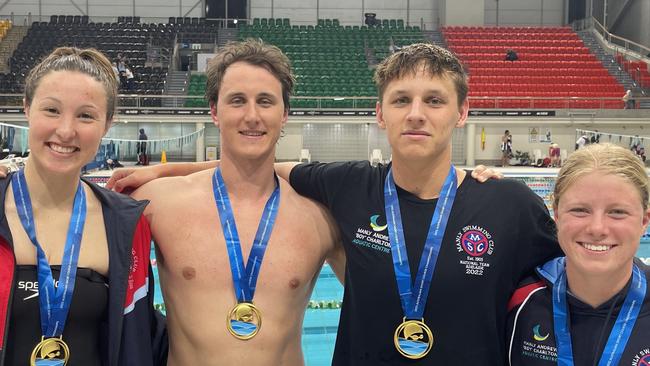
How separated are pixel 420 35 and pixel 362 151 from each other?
7.07 metres

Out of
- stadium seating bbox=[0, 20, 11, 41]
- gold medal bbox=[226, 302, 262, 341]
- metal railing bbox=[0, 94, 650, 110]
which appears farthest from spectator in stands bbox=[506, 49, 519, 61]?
gold medal bbox=[226, 302, 262, 341]

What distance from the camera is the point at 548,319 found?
179 cm

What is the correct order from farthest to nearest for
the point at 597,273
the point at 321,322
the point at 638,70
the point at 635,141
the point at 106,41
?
the point at 106,41
the point at 638,70
the point at 635,141
the point at 321,322
the point at 597,273

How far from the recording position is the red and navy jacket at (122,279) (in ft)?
5.64

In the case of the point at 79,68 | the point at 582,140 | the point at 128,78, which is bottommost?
the point at 582,140

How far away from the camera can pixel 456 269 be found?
1.92 meters

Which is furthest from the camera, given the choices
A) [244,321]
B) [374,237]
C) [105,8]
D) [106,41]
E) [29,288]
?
[105,8]

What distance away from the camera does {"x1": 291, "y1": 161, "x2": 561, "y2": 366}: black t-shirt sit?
1.91 metres

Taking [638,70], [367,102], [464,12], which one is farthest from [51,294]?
[464,12]

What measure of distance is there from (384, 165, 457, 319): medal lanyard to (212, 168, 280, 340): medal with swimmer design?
525 mm

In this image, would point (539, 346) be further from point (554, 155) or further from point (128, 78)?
point (128, 78)

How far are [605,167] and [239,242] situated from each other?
4.22 feet

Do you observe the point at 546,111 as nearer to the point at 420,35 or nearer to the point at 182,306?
the point at 420,35

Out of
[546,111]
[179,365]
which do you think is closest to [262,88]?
[179,365]
